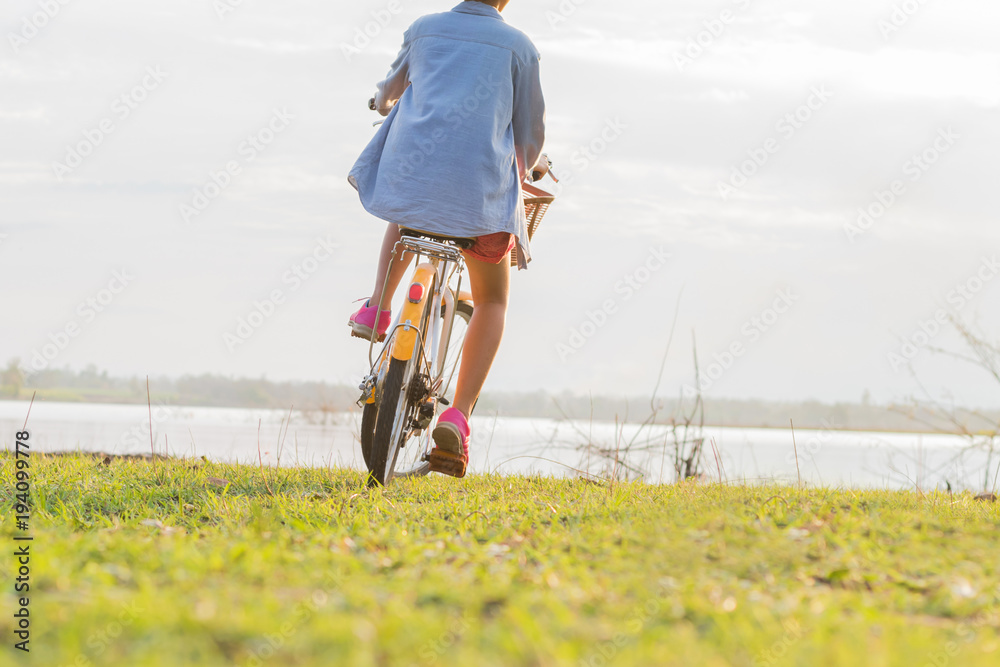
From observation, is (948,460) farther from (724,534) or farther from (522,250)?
(724,534)

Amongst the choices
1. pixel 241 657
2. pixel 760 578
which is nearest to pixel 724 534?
pixel 760 578

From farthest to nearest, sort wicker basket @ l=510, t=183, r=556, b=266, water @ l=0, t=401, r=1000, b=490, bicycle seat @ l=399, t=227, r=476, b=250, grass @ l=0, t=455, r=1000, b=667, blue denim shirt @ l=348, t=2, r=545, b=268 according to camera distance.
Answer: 1. water @ l=0, t=401, r=1000, b=490
2. wicker basket @ l=510, t=183, r=556, b=266
3. bicycle seat @ l=399, t=227, r=476, b=250
4. blue denim shirt @ l=348, t=2, r=545, b=268
5. grass @ l=0, t=455, r=1000, b=667

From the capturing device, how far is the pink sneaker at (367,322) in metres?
3.10

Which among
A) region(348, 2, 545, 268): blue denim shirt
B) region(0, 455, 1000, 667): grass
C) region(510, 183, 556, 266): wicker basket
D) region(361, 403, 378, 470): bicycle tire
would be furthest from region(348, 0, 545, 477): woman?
region(0, 455, 1000, 667): grass

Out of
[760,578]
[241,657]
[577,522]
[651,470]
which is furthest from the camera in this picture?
[651,470]

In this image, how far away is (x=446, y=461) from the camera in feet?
9.61

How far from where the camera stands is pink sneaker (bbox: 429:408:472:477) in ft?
9.53

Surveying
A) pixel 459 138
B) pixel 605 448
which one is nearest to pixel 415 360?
pixel 459 138

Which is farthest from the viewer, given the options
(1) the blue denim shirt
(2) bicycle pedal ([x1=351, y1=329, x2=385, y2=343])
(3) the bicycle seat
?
(2) bicycle pedal ([x1=351, y1=329, x2=385, y2=343])

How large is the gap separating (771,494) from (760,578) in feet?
4.08

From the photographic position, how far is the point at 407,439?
310 centimetres

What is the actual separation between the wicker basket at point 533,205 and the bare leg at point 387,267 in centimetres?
44

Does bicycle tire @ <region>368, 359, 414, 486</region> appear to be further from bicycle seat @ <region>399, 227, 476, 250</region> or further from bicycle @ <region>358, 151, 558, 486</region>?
bicycle seat @ <region>399, 227, 476, 250</region>

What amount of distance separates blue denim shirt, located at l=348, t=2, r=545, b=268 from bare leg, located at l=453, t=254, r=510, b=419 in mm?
260
